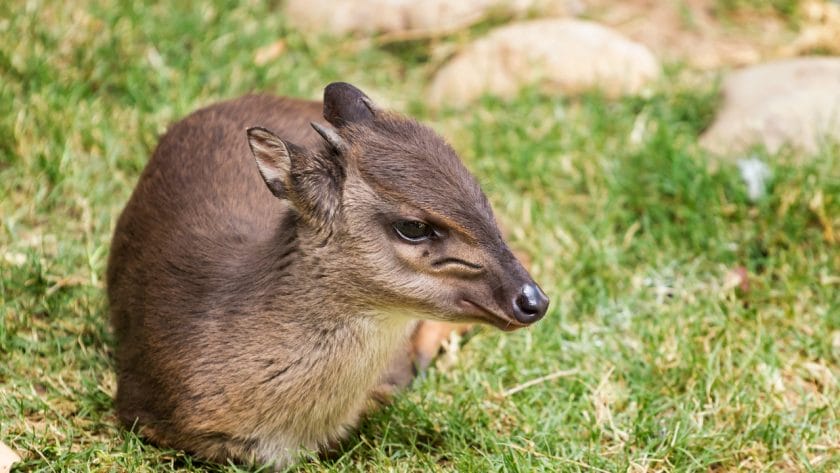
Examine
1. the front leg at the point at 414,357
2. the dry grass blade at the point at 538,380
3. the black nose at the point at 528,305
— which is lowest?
the dry grass blade at the point at 538,380

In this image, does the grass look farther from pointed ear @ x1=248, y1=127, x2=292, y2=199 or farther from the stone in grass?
pointed ear @ x1=248, y1=127, x2=292, y2=199

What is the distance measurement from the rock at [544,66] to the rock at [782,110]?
727 millimetres

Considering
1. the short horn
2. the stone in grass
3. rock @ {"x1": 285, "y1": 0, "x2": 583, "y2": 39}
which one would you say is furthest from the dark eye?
rock @ {"x1": 285, "y1": 0, "x2": 583, "y2": 39}

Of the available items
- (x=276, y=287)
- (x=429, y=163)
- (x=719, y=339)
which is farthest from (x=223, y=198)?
(x=719, y=339)

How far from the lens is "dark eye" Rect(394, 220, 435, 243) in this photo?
394cm

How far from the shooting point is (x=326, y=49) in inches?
303

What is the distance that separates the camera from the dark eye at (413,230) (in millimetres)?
3936

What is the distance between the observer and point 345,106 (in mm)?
4223

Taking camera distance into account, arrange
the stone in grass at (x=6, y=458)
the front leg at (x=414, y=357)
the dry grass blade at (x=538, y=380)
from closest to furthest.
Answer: the stone in grass at (x=6, y=458)
the front leg at (x=414, y=357)
the dry grass blade at (x=538, y=380)

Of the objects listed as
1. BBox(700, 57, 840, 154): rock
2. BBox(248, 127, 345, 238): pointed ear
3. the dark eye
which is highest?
BBox(248, 127, 345, 238): pointed ear

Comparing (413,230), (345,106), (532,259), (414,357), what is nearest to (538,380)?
(414,357)

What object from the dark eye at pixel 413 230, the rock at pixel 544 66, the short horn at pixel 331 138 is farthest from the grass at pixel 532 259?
the short horn at pixel 331 138

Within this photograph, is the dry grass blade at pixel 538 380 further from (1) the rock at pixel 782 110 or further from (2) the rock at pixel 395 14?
(2) the rock at pixel 395 14

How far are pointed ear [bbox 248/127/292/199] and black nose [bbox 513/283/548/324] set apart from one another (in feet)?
2.97
